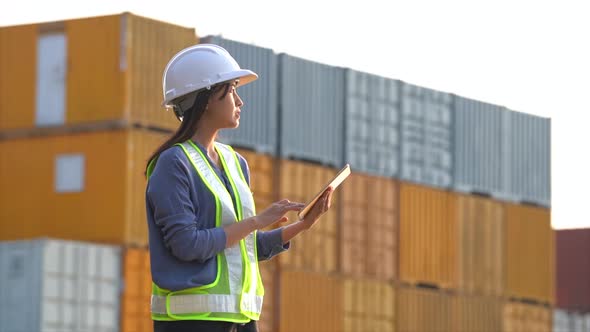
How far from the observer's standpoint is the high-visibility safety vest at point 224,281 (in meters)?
5.43

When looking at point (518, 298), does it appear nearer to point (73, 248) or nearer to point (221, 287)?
point (73, 248)

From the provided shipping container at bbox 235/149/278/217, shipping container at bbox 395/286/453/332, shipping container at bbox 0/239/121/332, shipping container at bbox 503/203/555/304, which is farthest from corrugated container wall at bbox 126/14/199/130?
shipping container at bbox 503/203/555/304

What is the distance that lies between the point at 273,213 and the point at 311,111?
37.0 m

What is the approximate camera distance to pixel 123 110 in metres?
37.9

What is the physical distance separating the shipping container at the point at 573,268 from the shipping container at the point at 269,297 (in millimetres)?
21521

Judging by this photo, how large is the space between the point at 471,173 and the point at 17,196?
13.8 meters

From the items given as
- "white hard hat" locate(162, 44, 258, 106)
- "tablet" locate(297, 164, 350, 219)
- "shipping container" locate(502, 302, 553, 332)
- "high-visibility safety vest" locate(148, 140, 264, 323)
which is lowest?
"high-visibility safety vest" locate(148, 140, 264, 323)

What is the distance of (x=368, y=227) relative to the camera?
44.9 m

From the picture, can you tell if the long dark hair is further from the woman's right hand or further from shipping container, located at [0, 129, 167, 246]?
shipping container, located at [0, 129, 167, 246]

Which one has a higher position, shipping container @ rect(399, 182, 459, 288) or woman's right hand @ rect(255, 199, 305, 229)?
shipping container @ rect(399, 182, 459, 288)

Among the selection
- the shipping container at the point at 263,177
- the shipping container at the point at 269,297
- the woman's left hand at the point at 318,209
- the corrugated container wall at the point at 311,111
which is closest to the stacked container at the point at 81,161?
the shipping container at the point at 263,177

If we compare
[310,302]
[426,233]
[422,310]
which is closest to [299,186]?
[310,302]

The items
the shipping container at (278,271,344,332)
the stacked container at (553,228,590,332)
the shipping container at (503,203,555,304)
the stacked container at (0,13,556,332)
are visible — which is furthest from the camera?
the stacked container at (553,228,590,332)

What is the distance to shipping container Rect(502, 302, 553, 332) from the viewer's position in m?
49.5
